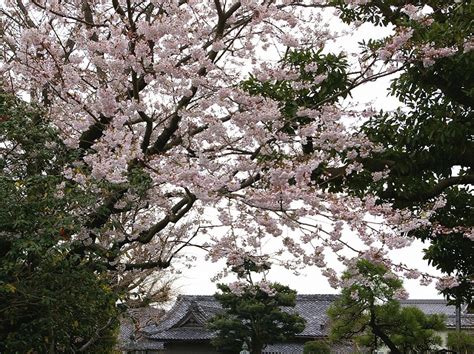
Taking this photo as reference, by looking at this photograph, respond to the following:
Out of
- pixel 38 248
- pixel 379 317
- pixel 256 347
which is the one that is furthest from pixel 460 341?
pixel 38 248

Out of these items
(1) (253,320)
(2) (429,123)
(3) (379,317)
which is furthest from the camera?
(1) (253,320)

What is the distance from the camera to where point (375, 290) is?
15680 mm

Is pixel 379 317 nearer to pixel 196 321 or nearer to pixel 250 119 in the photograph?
pixel 250 119

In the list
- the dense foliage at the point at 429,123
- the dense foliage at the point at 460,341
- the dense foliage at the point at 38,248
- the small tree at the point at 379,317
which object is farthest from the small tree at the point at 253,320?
the dense foliage at the point at 38,248

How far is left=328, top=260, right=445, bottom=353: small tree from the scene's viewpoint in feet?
51.0

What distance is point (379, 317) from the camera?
53.0ft

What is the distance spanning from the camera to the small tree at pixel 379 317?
15539mm

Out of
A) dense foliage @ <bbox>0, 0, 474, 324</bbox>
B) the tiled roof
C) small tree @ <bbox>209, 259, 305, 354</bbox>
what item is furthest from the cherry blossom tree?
the tiled roof

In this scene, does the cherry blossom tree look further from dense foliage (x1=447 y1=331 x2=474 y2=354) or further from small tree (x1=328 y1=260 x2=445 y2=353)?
dense foliage (x1=447 y1=331 x2=474 y2=354)

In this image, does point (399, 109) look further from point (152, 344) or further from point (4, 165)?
point (152, 344)

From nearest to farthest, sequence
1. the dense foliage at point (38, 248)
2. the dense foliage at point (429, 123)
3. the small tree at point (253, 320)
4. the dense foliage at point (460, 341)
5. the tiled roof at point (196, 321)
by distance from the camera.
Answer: the dense foliage at point (38, 248) < the dense foliage at point (429, 123) < the dense foliage at point (460, 341) < the small tree at point (253, 320) < the tiled roof at point (196, 321)

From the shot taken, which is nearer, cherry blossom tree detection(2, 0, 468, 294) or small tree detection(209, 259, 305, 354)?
cherry blossom tree detection(2, 0, 468, 294)

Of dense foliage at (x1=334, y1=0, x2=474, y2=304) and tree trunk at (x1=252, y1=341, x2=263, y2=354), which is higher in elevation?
dense foliage at (x1=334, y1=0, x2=474, y2=304)

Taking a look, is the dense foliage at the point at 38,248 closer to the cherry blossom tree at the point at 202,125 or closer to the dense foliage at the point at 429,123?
the cherry blossom tree at the point at 202,125
